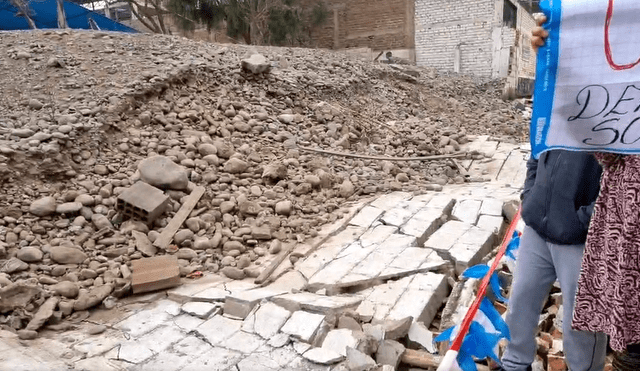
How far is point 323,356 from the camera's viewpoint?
8.69 ft

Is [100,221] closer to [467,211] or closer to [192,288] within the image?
[192,288]

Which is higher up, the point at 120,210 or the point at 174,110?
the point at 174,110

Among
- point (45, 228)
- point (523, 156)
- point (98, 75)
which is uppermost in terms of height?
point (98, 75)

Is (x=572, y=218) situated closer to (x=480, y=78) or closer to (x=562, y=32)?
(x=562, y=32)

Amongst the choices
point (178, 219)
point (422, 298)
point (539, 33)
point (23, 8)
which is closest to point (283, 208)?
point (178, 219)

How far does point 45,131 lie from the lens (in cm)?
489

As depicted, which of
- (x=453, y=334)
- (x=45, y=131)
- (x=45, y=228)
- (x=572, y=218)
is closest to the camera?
(x=572, y=218)

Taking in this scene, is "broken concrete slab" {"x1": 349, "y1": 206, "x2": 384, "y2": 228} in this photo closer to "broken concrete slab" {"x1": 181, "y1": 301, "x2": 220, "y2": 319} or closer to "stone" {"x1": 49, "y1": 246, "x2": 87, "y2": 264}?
"broken concrete slab" {"x1": 181, "y1": 301, "x2": 220, "y2": 319}

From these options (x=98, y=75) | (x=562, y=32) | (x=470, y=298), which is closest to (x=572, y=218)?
(x=562, y=32)

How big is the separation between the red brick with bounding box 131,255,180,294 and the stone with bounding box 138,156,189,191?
1096 mm

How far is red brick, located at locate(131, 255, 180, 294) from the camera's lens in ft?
11.3

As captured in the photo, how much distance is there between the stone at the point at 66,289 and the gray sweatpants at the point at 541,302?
285 cm

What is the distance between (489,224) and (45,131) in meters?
4.74

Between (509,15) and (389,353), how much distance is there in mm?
15196
